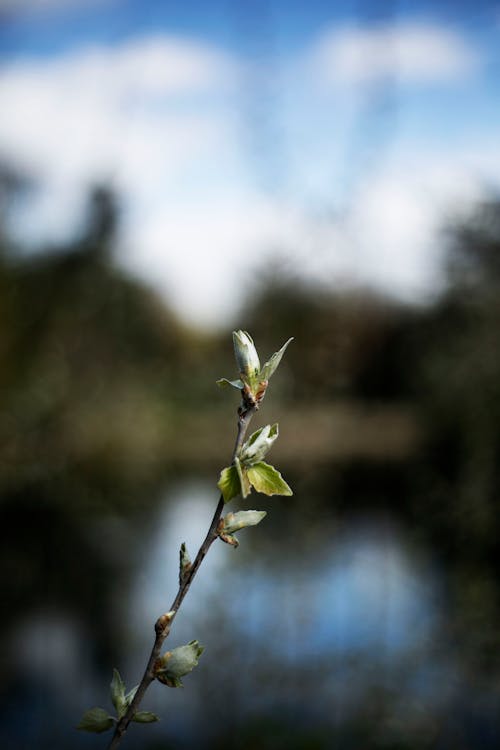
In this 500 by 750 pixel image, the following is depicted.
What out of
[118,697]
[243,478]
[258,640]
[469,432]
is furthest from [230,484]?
[469,432]

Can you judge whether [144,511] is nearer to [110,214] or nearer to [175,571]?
[175,571]

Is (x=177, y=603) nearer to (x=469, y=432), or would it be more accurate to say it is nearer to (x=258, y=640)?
(x=258, y=640)

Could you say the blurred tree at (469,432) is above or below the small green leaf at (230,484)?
above

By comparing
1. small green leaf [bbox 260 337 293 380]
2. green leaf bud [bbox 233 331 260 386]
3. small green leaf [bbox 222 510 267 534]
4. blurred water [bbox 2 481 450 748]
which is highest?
blurred water [bbox 2 481 450 748]

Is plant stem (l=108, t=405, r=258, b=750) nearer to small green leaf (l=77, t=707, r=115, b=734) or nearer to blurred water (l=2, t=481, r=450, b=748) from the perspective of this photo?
A: small green leaf (l=77, t=707, r=115, b=734)

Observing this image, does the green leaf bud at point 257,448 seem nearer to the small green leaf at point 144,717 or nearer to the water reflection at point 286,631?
the small green leaf at point 144,717

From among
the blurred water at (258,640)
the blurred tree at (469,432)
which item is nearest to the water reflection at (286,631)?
the blurred water at (258,640)

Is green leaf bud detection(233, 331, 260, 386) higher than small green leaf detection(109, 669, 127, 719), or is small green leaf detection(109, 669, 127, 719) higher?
green leaf bud detection(233, 331, 260, 386)

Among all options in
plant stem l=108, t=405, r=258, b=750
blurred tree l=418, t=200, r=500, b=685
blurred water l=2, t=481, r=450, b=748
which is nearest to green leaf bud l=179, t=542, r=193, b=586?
plant stem l=108, t=405, r=258, b=750

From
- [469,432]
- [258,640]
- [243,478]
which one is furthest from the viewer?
[469,432]
